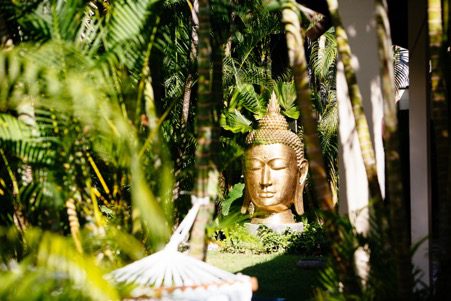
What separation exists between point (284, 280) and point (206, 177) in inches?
149

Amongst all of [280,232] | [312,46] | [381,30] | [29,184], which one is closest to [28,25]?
[29,184]

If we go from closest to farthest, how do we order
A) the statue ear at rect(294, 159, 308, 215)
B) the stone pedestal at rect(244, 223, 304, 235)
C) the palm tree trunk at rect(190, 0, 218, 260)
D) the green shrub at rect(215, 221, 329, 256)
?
the palm tree trunk at rect(190, 0, 218, 260), the green shrub at rect(215, 221, 329, 256), the stone pedestal at rect(244, 223, 304, 235), the statue ear at rect(294, 159, 308, 215)

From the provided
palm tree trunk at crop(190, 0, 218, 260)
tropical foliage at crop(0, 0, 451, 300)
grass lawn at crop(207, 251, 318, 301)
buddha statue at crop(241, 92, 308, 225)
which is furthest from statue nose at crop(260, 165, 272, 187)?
palm tree trunk at crop(190, 0, 218, 260)

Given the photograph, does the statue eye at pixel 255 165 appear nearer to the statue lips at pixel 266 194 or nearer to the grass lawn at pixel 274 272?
the statue lips at pixel 266 194

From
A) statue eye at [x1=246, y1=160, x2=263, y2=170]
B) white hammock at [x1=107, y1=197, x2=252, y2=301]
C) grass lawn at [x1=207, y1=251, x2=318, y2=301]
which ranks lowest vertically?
grass lawn at [x1=207, y1=251, x2=318, y2=301]

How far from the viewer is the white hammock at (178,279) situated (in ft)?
8.46

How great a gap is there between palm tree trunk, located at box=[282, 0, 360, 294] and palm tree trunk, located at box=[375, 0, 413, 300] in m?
0.25

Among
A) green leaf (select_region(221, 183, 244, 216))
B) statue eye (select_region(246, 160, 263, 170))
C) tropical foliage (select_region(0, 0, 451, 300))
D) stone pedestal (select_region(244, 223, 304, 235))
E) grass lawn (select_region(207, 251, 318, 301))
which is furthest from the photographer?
green leaf (select_region(221, 183, 244, 216))

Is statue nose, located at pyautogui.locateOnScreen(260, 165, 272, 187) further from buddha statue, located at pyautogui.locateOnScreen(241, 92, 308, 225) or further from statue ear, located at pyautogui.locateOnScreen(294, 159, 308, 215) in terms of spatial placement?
statue ear, located at pyautogui.locateOnScreen(294, 159, 308, 215)

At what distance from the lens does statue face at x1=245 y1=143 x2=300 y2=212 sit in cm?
986

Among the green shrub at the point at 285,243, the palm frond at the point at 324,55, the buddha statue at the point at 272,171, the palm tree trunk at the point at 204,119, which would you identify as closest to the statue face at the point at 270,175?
the buddha statue at the point at 272,171

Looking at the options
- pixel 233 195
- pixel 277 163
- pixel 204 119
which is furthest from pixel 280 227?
pixel 204 119

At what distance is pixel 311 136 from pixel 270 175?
7131 millimetres

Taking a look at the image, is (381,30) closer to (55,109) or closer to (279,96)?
(55,109)
